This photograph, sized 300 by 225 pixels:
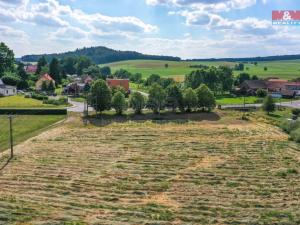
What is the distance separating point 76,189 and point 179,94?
33.6 meters

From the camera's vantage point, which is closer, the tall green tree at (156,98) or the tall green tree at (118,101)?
the tall green tree at (118,101)

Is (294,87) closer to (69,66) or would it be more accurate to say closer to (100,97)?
(100,97)

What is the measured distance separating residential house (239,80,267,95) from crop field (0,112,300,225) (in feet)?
147

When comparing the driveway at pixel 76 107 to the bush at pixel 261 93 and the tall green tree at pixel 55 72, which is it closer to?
the tall green tree at pixel 55 72

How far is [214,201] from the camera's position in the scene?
23.2 metres

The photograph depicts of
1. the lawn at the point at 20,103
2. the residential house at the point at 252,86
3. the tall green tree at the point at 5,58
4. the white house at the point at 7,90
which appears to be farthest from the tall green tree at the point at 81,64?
the lawn at the point at 20,103

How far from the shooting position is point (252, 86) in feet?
Result: 297

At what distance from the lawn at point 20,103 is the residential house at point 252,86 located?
142 feet

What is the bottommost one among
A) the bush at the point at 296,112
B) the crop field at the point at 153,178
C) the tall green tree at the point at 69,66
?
the crop field at the point at 153,178

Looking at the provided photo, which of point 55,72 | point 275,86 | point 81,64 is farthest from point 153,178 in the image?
point 81,64

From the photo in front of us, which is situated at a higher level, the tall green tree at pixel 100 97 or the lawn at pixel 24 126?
the tall green tree at pixel 100 97

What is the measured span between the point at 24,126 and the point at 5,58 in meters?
43.4

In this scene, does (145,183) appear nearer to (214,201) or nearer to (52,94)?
(214,201)

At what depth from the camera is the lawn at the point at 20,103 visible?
6035 centimetres
